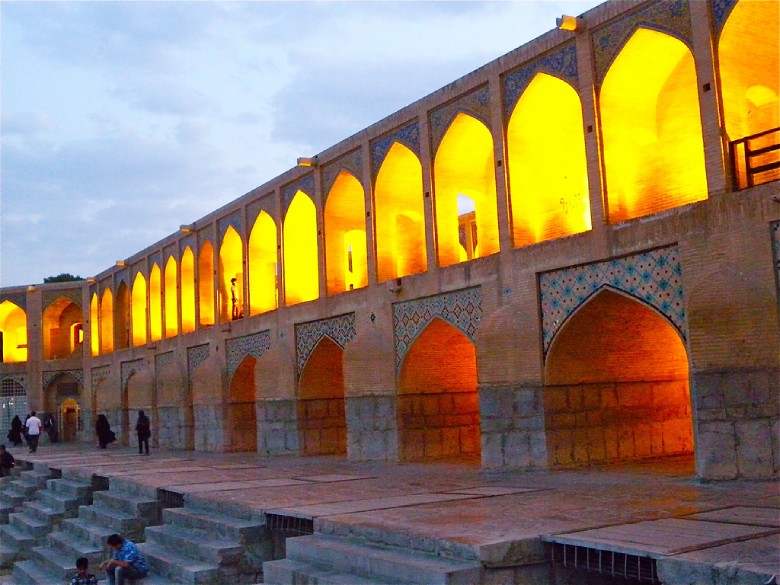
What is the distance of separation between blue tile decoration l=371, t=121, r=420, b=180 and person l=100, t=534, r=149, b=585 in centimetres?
765

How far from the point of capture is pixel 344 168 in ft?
49.2

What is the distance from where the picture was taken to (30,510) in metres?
12.6

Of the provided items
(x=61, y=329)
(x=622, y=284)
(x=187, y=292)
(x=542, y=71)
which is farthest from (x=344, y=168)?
(x=61, y=329)

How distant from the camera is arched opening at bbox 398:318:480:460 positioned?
13039mm

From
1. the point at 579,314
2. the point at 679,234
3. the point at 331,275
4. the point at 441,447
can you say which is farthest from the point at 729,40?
the point at 331,275

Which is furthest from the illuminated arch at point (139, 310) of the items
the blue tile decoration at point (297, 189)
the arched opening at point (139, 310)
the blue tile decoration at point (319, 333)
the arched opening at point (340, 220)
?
the arched opening at point (340, 220)

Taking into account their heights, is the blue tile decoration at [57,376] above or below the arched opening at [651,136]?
below

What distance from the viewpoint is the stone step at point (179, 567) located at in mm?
7129

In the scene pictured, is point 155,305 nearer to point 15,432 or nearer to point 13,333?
point 15,432

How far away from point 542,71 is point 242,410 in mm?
10760

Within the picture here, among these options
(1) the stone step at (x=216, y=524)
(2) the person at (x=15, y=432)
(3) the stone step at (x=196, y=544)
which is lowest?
(3) the stone step at (x=196, y=544)

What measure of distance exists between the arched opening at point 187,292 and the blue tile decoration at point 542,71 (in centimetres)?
1218

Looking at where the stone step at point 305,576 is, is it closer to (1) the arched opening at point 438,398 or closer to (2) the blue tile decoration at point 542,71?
(1) the arched opening at point 438,398

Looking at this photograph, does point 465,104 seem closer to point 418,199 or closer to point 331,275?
point 418,199
